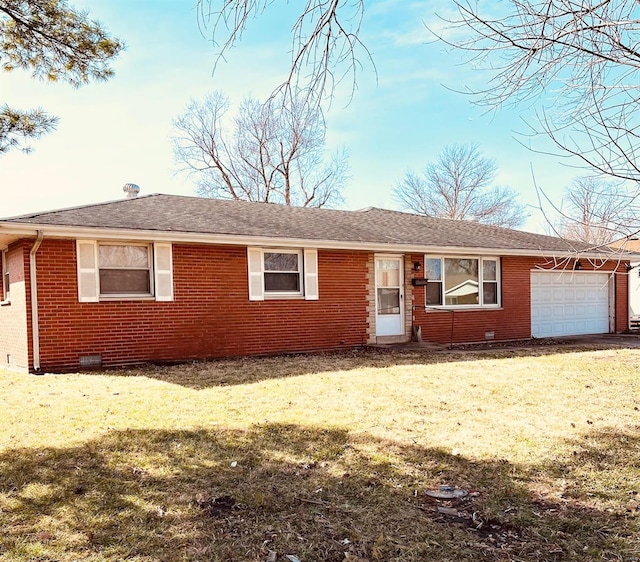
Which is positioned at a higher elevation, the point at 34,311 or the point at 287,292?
the point at 287,292

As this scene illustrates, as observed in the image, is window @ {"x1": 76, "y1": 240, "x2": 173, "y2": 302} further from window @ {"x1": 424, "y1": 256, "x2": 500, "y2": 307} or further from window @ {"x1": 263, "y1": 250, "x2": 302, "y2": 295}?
window @ {"x1": 424, "y1": 256, "x2": 500, "y2": 307}

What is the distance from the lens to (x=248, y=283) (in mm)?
Answer: 11516

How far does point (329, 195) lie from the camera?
3095 cm

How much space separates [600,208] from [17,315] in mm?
9991

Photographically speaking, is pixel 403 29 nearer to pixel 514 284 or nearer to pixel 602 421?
pixel 602 421

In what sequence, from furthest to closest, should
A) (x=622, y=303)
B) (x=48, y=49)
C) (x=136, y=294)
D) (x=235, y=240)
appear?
(x=622, y=303), (x=235, y=240), (x=136, y=294), (x=48, y=49)

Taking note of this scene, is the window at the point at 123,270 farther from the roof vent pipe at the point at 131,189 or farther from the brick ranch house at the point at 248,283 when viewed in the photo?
the roof vent pipe at the point at 131,189

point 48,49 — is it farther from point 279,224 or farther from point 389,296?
point 389,296

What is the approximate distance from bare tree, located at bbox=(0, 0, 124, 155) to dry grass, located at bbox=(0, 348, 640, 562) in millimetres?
3584

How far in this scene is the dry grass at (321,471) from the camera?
3.06 meters

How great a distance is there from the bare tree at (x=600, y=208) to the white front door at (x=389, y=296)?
8.38m

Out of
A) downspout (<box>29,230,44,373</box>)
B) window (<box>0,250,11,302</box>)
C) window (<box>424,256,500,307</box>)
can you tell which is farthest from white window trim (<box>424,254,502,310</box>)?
window (<box>0,250,11,302</box>)

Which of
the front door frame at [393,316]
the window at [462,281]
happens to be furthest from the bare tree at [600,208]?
the window at [462,281]

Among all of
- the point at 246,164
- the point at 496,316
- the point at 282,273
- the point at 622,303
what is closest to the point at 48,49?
the point at 282,273
